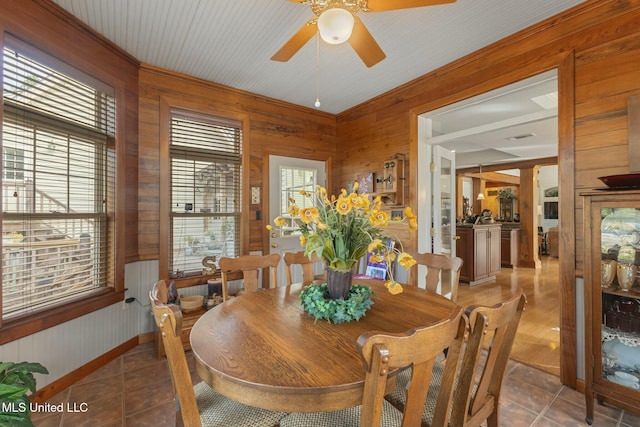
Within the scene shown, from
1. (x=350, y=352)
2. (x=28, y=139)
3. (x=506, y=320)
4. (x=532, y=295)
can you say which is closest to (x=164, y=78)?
(x=28, y=139)

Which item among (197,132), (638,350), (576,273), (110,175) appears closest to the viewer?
(638,350)

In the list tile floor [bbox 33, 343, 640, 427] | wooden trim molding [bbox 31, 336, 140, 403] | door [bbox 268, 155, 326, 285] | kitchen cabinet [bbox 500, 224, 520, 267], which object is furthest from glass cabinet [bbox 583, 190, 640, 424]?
kitchen cabinet [bbox 500, 224, 520, 267]

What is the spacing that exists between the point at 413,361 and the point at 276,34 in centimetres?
255

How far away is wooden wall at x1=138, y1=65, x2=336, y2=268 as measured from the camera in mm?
2939

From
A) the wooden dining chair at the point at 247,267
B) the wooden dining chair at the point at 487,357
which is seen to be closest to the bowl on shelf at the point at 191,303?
the wooden dining chair at the point at 247,267

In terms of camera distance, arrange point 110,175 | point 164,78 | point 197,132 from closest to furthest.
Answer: point 110,175 → point 164,78 → point 197,132

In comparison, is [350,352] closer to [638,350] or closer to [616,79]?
[638,350]

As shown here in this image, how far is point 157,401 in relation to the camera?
2.02 metres

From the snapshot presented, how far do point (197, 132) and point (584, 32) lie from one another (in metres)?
3.57

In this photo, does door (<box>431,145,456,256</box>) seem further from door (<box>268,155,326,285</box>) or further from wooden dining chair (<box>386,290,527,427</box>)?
wooden dining chair (<box>386,290,527,427</box>)

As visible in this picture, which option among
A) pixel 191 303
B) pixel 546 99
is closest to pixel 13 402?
pixel 191 303

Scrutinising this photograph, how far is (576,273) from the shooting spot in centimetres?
215

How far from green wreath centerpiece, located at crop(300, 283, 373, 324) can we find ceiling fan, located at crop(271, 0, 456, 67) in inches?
54.3

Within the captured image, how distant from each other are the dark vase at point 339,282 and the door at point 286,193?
209 centimetres
